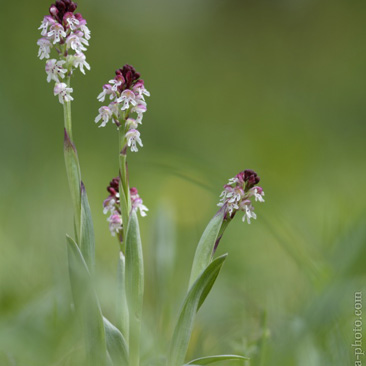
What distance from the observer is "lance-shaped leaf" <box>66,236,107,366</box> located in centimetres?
125

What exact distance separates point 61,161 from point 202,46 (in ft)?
10.7

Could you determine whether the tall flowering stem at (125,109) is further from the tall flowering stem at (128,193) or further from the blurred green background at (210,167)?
the blurred green background at (210,167)

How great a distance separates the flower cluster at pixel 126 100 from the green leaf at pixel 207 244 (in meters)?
0.24

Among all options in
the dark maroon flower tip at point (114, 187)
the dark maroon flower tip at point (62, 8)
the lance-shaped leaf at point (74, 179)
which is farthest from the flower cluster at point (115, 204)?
the dark maroon flower tip at point (62, 8)

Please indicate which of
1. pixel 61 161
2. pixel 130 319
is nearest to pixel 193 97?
pixel 61 161

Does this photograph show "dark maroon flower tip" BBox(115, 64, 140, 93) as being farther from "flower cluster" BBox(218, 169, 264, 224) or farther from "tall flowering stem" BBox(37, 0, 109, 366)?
"flower cluster" BBox(218, 169, 264, 224)

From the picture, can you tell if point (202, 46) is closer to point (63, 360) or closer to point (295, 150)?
point (295, 150)

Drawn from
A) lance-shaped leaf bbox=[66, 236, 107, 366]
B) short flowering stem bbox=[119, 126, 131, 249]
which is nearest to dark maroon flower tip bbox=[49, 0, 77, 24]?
short flowering stem bbox=[119, 126, 131, 249]

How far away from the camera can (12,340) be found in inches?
46.4

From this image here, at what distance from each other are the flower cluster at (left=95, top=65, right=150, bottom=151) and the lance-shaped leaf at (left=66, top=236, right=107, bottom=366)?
10.7 inches

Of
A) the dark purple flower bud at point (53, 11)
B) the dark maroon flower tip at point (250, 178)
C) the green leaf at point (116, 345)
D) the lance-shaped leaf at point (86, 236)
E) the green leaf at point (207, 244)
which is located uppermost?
the dark purple flower bud at point (53, 11)

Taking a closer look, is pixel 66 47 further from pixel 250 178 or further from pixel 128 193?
pixel 250 178

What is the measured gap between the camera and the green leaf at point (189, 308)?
1299 mm

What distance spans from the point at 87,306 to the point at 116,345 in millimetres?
136
